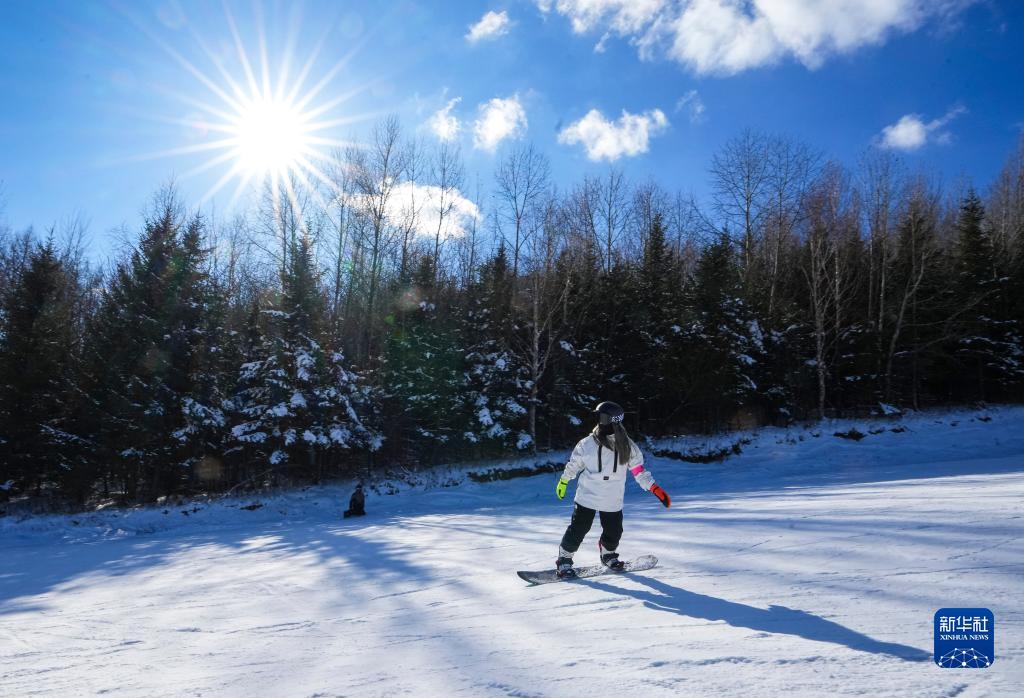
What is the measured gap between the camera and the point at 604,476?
600 centimetres

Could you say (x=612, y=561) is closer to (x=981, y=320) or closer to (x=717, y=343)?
(x=717, y=343)

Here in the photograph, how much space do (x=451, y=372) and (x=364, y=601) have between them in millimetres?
15810

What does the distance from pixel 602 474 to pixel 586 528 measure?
2.09 ft

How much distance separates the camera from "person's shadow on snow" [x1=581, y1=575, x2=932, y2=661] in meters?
3.38

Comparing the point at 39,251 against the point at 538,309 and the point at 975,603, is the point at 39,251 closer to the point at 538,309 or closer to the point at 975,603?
the point at 538,309

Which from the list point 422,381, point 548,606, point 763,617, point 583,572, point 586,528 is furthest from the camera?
point 422,381

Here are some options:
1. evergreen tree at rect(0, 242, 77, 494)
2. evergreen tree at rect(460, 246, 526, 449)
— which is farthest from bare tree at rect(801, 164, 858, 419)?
evergreen tree at rect(0, 242, 77, 494)

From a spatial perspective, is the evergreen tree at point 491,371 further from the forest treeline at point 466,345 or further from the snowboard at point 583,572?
the snowboard at point 583,572

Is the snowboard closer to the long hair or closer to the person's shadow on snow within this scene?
the person's shadow on snow

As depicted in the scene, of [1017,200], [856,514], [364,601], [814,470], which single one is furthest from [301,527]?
[1017,200]

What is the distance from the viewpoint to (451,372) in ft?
70.8

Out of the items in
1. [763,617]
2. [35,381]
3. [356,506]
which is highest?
[35,381]

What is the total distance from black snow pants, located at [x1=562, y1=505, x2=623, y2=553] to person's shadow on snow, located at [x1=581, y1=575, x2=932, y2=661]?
0.66 metres

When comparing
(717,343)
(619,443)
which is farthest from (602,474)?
(717,343)
